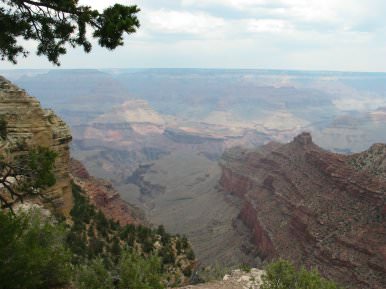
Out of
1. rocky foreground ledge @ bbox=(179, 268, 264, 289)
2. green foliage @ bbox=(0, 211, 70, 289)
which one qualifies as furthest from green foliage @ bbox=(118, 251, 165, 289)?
rocky foreground ledge @ bbox=(179, 268, 264, 289)

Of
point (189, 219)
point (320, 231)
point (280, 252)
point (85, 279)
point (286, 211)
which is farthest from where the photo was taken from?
point (189, 219)

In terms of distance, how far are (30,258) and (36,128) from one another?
12.4 m

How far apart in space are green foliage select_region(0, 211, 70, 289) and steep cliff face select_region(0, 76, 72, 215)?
650 centimetres

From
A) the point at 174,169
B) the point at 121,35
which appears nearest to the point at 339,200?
the point at 121,35

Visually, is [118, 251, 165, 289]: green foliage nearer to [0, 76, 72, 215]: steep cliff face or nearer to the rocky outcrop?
[0, 76, 72, 215]: steep cliff face

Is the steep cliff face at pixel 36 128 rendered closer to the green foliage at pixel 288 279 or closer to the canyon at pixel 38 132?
the canyon at pixel 38 132

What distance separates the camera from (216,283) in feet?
Result: 65.2

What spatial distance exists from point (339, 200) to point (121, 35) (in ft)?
130

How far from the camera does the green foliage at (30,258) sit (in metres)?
12.0

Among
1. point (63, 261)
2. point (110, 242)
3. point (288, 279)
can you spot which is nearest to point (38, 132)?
point (110, 242)

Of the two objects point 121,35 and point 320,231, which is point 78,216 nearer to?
point 121,35

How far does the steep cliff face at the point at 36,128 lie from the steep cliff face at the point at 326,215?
23.2 m

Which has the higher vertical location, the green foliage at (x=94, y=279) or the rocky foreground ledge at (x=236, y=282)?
the green foliage at (x=94, y=279)

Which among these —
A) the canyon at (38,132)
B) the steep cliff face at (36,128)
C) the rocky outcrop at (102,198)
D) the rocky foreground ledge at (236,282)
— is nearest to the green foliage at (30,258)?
the canyon at (38,132)
